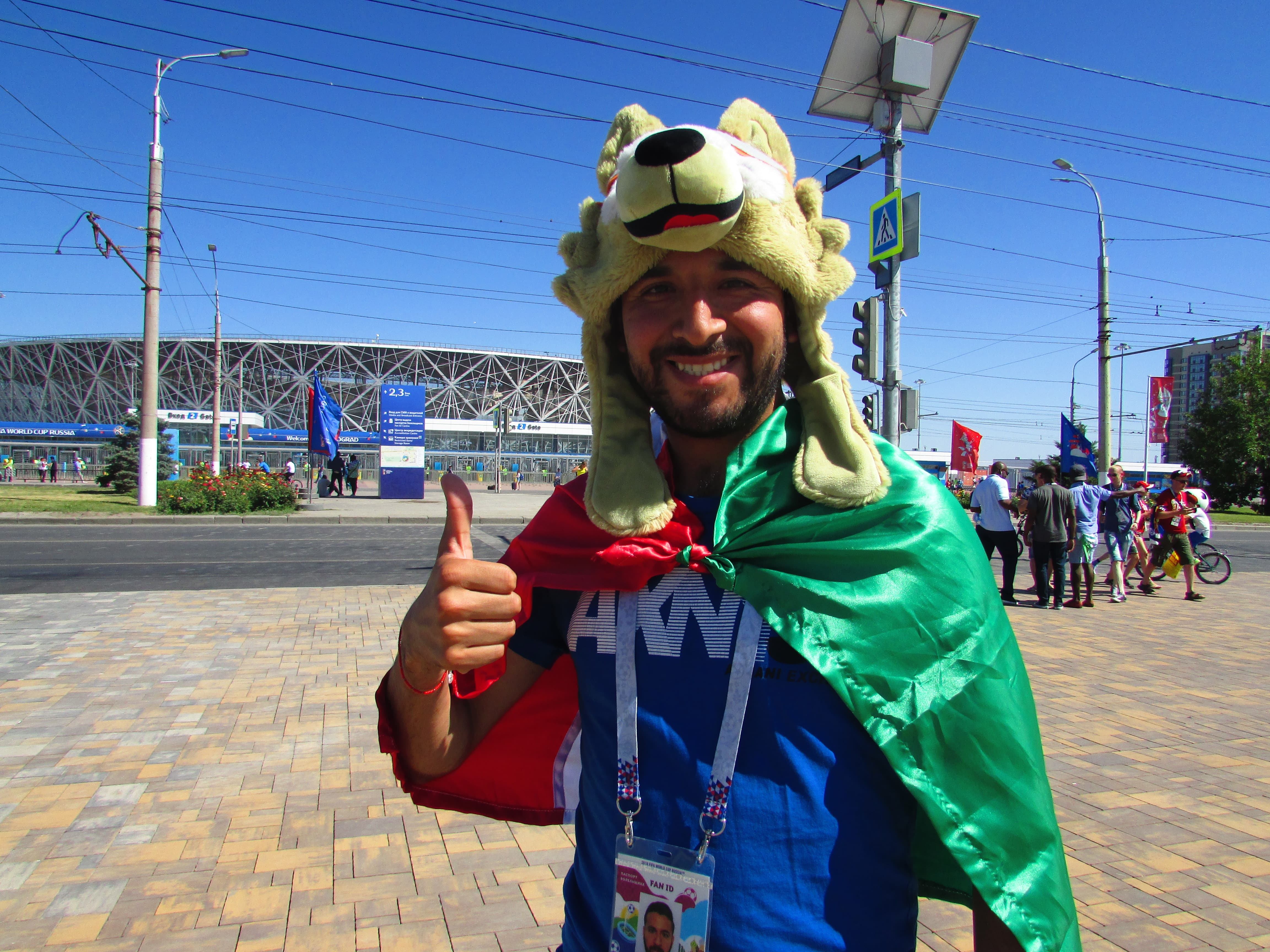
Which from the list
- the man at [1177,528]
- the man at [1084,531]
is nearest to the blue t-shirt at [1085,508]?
the man at [1084,531]

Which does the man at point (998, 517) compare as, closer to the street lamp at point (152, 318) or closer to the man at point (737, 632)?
the man at point (737, 632)

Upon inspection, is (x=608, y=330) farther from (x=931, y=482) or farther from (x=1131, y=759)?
(x=1131, y=759)

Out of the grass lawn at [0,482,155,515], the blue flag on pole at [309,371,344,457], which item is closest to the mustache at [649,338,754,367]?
the grass lawn at [0,482,155,515]

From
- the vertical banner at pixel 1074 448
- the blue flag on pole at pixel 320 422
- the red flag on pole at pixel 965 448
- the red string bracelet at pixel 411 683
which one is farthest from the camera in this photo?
the blue flag on pole at pixel 320 422

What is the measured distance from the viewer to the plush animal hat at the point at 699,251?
120 centimetres

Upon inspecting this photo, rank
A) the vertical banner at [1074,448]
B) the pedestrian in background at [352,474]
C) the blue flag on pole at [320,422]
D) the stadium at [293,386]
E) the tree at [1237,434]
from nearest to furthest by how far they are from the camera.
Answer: the vertical banner at [1074,448], the blue flag on pole at [320,422], the pedestrian in background at [352,474], the tree at [1237,434], the stadium at [293,386]

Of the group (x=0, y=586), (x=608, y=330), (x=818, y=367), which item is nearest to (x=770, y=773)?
(x=818, y=367)

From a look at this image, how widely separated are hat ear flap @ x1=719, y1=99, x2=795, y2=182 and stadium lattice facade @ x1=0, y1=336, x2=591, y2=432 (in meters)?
89.2

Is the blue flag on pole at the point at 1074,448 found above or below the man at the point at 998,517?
above

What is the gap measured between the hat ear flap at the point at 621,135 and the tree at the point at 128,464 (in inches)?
1208

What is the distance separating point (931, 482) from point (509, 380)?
100 metres

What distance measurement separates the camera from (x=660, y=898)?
1.07m

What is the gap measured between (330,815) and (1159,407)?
860 inches

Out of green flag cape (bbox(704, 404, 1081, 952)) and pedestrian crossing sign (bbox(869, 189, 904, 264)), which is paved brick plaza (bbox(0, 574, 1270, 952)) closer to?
green flag cape (bbox(704, 404, 1081, 952))
